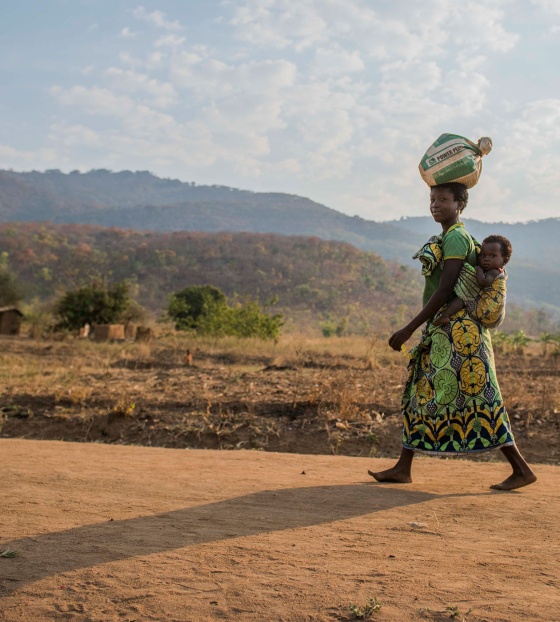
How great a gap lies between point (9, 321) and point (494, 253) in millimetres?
19952

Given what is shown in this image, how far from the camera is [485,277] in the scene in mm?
3996

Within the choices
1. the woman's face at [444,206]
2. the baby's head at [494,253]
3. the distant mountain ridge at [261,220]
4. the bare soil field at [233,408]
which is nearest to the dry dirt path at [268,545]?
the baby's head at [494,253]

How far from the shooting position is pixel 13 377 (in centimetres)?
1014

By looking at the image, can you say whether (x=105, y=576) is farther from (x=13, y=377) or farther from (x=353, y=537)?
(x=13, y=377)

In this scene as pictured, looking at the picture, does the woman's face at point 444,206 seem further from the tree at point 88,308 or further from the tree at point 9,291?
the tree at point 9,291

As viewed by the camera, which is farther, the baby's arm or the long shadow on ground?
the baby's arm

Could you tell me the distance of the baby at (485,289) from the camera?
13.0 feet

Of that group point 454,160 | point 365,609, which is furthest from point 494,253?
point 365,609

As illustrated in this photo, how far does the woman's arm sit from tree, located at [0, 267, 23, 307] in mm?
27567

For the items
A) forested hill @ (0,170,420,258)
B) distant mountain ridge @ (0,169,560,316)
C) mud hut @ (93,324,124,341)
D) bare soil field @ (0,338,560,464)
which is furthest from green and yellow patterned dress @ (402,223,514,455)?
forested hill @ (0,170,420,258)

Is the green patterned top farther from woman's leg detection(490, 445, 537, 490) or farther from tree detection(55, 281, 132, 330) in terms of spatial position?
tree detection(55, 281, 132, 330)

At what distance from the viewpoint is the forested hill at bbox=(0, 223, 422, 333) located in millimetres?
54594

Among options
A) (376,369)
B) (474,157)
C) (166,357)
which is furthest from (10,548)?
(166,357)

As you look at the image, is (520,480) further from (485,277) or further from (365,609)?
(365,609)
